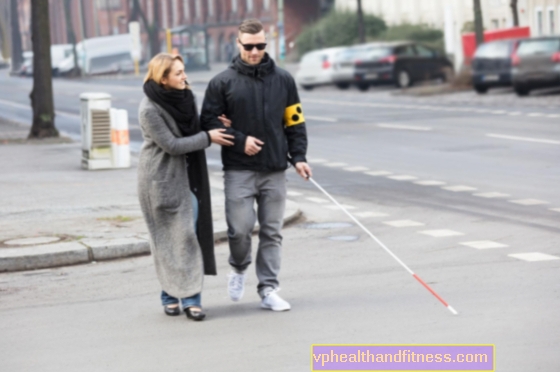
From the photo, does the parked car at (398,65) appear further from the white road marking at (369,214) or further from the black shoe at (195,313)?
the black shoe at (195,313)

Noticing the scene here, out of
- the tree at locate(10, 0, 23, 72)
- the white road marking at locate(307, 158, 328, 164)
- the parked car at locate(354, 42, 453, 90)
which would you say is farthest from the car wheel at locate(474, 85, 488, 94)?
the tree at locate(10, 0, 23, 72)

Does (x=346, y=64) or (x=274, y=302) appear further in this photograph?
(x=346, y=64)

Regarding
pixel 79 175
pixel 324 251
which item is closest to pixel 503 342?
pixel 324 251

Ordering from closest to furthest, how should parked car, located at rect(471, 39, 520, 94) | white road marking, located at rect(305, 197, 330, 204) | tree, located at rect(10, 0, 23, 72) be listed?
white road marking, located at rect(305, 197, 330, 204) → parked car, located at rect(471, 39, 520, 94) → tree, located at rect(10, 0, 23, 72)

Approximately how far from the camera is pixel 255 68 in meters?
6.82

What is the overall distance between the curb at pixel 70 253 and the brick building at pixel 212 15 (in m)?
54.2

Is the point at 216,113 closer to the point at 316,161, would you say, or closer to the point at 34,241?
the point at 34,241

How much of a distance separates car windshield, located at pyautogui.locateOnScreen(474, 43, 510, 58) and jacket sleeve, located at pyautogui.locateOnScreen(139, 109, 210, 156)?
25994mm

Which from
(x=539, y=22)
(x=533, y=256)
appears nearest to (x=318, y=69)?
(x=539, y=22)

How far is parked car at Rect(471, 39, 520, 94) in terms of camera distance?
31.7 metres

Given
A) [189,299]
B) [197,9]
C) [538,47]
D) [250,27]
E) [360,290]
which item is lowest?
[360,290]

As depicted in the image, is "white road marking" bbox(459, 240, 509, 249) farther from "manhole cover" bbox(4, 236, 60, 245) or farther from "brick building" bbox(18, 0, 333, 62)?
"brick building" bbox(18, 0, 333, 62)

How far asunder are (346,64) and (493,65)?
854cm

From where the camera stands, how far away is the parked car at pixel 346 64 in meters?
39.5
